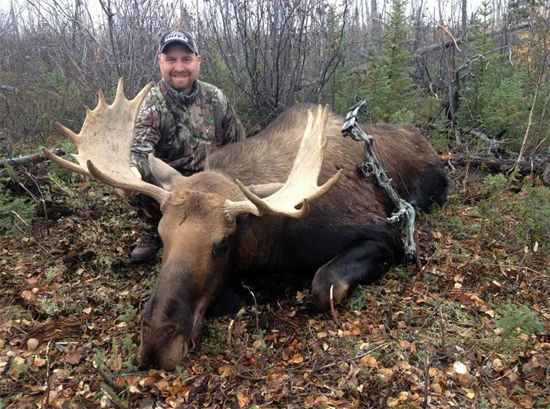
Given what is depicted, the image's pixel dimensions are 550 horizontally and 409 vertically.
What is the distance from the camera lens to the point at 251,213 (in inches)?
141

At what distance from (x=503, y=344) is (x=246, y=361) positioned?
1.61m

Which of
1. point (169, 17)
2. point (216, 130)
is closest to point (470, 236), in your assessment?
point (216, 130)

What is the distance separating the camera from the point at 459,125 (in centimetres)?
743

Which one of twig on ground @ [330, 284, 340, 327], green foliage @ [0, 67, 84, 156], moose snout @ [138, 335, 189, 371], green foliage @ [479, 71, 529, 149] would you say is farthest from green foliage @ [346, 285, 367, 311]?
green foliage @ [0, 67, 84, 156]

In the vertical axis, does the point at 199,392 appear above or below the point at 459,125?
below

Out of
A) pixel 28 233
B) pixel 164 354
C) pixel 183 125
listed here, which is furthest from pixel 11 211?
pixel 164 354

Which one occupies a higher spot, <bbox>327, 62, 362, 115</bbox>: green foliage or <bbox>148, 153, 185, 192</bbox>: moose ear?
<bbox>327, 62, 362, 115</bbox>: green foliage

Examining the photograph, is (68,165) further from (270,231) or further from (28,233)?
(28,233)

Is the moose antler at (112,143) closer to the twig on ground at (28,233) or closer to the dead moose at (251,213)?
the dead moose at (251,213)

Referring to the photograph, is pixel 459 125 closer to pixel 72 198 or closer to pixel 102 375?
pixel 72 198

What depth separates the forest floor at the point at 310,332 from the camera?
287 cm

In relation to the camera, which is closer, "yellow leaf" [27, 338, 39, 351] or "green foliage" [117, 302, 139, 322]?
"yellow leaf" [27, 338, 39, 351]

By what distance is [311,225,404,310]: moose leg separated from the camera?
146 inches

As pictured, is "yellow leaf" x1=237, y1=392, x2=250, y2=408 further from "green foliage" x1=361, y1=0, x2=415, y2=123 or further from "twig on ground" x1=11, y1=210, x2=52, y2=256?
"green foliage" x1=361, y1=0, x2=415, y2=123
